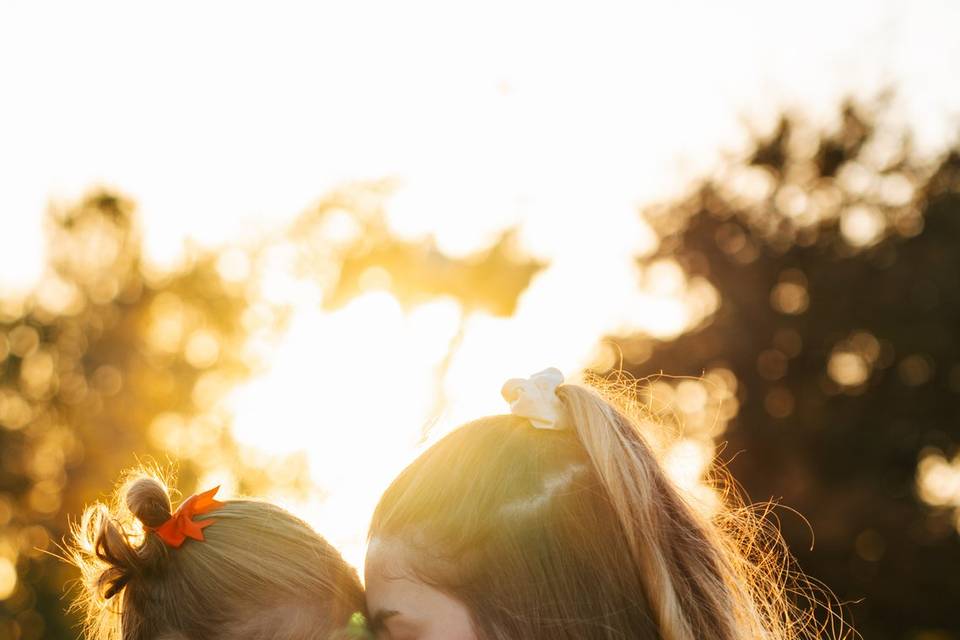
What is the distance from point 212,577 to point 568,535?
1116 mm

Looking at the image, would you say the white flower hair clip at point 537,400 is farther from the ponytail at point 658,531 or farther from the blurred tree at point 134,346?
the blurred tree at point 134,346

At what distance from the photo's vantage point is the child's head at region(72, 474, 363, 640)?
128 inches

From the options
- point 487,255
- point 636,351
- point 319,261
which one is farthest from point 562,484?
point 319,261

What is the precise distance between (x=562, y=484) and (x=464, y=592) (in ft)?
1.21

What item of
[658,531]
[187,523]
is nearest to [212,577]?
[187,523]

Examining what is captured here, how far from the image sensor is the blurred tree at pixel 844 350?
22.8 meters

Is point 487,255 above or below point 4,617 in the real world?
above

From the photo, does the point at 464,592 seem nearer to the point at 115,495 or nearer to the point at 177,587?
the point at 177,587

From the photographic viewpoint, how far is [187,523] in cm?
337

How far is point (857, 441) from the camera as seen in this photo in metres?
23.3

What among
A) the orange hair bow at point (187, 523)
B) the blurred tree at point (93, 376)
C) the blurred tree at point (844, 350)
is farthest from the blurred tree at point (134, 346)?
the orange hair bow at point (187, 523)

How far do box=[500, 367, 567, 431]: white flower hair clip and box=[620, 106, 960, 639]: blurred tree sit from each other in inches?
810

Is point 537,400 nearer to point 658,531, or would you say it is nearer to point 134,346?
point 658,531

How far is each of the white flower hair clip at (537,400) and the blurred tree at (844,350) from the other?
67.5ft
